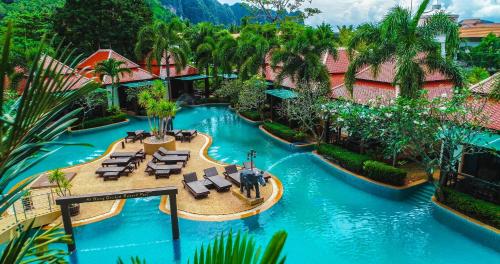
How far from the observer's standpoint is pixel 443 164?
16.1 metres

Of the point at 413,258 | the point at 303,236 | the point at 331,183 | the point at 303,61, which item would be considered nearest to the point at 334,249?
the point at 303,236

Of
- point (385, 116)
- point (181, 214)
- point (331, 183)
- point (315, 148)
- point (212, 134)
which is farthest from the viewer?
point (212, 134)

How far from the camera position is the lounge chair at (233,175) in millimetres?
17519

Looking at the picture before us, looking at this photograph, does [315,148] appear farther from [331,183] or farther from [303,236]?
[303,236]

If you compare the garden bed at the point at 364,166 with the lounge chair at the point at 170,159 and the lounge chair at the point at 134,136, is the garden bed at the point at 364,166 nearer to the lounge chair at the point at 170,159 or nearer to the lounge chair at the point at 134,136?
the lounge chair at the point at 170,159

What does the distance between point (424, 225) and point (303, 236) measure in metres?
5.00

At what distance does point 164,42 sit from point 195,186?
68.3 feet

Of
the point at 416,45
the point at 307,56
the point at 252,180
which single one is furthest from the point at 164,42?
the point at 416,45

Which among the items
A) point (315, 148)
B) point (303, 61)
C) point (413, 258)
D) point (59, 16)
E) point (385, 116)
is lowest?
point (413, 258)

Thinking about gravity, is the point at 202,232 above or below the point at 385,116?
below

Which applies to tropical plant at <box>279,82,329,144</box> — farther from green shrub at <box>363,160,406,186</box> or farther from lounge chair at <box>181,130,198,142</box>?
lounge chair at <box>181,130,198,142</box>

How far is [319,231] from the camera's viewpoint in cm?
1382

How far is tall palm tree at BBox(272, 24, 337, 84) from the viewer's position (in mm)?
24219

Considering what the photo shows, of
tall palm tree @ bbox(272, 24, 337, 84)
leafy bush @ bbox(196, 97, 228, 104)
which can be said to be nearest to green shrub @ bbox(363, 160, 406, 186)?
tall palm tree @ bbox(272, 24, 337, 84)
